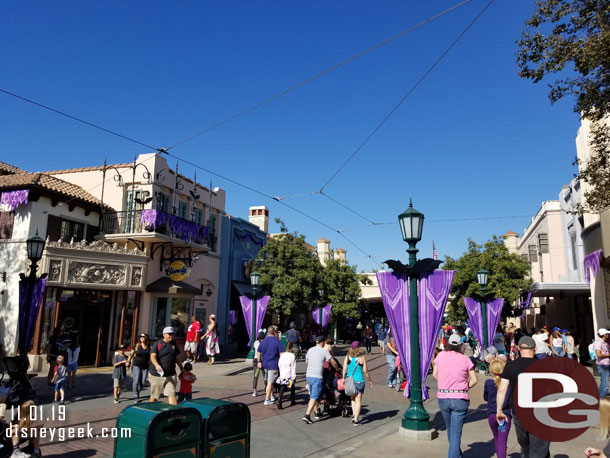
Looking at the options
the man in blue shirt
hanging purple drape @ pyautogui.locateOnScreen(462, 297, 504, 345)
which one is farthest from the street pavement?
hanging purple drape @ pyautogui.locateOnScreen(462, 297, 504, 345)

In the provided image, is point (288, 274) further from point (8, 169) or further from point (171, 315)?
point (8, 169)

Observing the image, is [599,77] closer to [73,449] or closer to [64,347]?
[73,449]

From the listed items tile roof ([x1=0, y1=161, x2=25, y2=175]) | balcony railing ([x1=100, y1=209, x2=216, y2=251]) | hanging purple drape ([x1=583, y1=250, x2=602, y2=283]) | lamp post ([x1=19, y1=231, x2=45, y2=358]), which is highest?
tile roof ([x1=0, y1=161, x2=25, y2=175])

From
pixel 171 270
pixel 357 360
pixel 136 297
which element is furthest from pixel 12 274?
pixel 357 360

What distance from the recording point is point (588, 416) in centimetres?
509

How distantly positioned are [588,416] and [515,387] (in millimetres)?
753

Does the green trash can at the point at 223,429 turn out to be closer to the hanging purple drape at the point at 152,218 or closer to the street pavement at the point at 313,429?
the street pavement at the point at 313,429

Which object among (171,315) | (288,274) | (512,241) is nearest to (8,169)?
(171,315)

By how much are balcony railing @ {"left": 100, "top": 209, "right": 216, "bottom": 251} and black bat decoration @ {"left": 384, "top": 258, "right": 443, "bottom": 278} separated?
524 inches

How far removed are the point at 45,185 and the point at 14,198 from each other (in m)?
1.13

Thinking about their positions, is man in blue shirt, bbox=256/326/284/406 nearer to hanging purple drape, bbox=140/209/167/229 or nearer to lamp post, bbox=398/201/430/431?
lamp post, bbox=398/201/430/431

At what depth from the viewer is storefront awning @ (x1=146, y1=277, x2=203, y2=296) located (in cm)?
1991

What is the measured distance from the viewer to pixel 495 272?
27484 mm

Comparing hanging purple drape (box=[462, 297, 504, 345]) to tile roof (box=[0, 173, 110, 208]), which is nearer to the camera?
tile roof (box=[0, 173, 110, 208])
